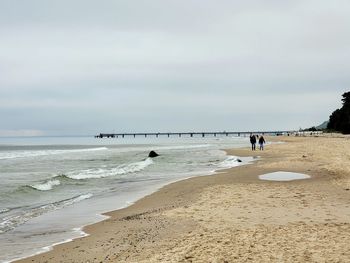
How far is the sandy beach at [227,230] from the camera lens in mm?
7352

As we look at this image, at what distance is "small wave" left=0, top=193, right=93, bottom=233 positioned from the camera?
39.2 feet

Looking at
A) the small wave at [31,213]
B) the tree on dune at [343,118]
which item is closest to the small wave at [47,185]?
the small wave at [31,213]

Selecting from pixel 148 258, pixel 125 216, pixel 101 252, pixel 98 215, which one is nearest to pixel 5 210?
pixel 98 215

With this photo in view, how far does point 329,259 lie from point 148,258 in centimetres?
298

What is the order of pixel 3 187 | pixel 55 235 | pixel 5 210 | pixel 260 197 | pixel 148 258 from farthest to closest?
pixel 3 187
pixel 5 210
pixel 260 197
pixel 55 235
pixel 148 258

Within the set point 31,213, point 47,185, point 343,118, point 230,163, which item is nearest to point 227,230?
point 31,213

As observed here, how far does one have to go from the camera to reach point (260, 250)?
7406 millimetres

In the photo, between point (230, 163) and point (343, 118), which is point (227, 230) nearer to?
point (230, 163)

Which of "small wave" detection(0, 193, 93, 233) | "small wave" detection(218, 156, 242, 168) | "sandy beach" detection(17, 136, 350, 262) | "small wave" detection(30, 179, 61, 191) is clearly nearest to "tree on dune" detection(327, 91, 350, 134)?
"small wave" detection(218, 156, 242, 168)

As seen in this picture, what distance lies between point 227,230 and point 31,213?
25.1 feet

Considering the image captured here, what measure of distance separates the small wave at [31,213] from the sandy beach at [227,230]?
2554mm

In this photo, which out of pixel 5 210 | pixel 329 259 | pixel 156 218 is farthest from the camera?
pixel 5 210

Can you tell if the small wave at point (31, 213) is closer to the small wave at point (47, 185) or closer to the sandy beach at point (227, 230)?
the sandy beach at point (227, 230)

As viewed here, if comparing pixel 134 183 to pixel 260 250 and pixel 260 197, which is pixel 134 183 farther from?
pixel 260 250
